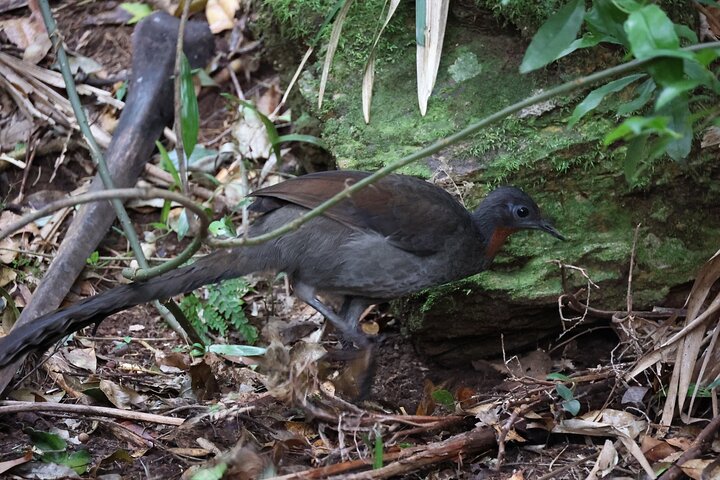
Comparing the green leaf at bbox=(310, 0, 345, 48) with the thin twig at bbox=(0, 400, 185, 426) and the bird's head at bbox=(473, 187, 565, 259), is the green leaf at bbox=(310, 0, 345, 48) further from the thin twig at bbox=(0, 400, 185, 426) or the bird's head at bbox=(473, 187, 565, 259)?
the thin twig at bbox=(0, 400, 185, 426)

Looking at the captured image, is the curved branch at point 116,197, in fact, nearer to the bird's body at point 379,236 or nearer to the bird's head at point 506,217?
the bird's body at point 379,236

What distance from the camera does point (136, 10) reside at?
Answer: 690cm

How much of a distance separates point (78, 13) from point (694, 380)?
5.42m

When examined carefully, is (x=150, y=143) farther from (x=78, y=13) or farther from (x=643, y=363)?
(x=643, y=363)

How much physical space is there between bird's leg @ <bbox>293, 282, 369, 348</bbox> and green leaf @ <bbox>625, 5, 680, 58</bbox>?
230 centimetres

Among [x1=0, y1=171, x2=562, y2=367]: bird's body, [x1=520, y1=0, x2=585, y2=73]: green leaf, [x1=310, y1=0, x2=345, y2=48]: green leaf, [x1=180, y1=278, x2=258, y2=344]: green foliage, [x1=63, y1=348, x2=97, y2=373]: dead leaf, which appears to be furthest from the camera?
[x1=180, y1=278, x2=258, y2=344]: green foliage

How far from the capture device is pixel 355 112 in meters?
5.03

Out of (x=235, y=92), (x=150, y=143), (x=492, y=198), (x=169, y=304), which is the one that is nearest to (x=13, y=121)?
(x=150, y=143)

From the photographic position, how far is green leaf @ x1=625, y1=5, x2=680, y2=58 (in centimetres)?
251

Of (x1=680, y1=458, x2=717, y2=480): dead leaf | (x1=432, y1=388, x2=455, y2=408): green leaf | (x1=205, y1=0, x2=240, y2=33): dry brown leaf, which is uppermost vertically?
(x1=205, y1=0, x2=240, y2=33): dry brown leaf

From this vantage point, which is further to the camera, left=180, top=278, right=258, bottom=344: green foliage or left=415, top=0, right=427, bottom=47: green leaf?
left=180, top=278, right=258, bottom=344: green foliage

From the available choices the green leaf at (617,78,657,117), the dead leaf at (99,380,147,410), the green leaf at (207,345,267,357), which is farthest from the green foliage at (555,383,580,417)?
the dead leaf at (99,380,147,410)

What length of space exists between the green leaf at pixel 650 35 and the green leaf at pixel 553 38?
37 centimetres

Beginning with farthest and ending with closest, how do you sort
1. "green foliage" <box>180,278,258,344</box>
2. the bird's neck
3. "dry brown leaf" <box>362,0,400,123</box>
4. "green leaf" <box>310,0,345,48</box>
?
1. "green foliage" <box>180,278,258,344</box>
2. "dry brown leaf" <box>362,0,400,123</box>
3. "green leaf" <box>310,0,345,48</box>
4. the bird's neck
